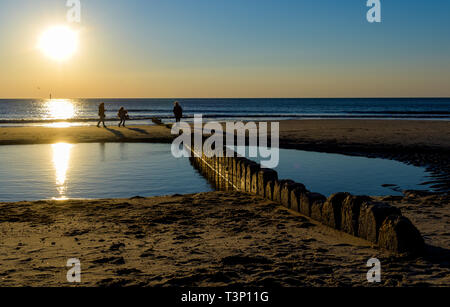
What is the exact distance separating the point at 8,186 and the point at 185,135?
11.3 metres

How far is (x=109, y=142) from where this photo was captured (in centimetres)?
2092

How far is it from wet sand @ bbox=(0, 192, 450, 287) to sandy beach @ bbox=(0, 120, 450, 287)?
0.04 feet

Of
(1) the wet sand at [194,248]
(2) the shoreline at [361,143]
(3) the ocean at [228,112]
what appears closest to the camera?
(1) the wet sand at [194,248]

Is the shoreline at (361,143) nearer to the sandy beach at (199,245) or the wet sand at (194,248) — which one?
the sandy beach at (199,245)

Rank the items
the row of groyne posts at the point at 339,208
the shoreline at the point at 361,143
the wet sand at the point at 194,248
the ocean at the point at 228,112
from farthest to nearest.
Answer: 1. the ocean at the point at 228,112
2. the shoreline at the point at 361,143
3. the row of groyne posts at the point at 339,208
4. the wet sand at the point at 194,248

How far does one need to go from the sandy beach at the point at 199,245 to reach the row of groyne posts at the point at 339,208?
0.17m

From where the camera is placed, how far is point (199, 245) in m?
5.88

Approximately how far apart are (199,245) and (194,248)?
0.14m

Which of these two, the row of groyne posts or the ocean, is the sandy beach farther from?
the ocean

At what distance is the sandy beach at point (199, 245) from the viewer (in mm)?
4684

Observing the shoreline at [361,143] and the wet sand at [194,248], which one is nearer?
the wet sand at [194,248]

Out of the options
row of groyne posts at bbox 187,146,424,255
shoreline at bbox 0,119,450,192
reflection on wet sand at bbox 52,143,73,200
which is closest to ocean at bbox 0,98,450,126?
shoreline at bbox 0,119,450,192

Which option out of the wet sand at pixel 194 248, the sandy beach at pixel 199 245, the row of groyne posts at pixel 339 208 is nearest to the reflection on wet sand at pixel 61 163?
the sandy beach at pixel 199 245
